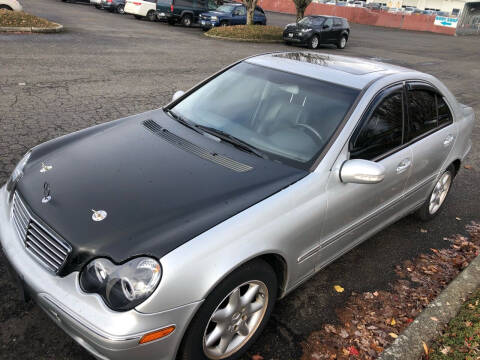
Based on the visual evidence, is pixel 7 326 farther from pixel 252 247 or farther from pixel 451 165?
pixel 451 165

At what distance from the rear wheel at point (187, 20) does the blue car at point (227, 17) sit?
153 centimetres

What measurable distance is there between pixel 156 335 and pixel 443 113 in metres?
3.55

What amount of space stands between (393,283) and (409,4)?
66171 mm

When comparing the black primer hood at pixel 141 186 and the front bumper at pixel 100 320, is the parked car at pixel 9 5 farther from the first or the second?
the front bumper at pixel 100 320

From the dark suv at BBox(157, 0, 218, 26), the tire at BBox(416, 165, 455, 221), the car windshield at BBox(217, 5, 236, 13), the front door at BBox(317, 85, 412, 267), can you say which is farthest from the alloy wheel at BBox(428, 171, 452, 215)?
the dark suv at BBox(157, 0, 218, 26)

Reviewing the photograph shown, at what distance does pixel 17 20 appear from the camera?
1484cm

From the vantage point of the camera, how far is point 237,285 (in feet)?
7.78

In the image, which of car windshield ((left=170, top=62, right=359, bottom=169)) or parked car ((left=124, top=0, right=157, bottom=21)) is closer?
car windshield ((left=170, top=62, right=359, bottom=169))

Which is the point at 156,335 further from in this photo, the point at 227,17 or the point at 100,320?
the point at 227,17

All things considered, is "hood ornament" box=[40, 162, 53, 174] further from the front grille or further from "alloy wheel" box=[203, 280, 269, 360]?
"alloy wheel" box=[203, 280, 269, 360]

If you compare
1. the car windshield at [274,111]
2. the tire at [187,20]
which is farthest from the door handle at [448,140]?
the tire at [187,20]

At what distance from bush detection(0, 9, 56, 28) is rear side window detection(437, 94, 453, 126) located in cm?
1506

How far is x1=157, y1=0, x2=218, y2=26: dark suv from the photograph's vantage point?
73.2 feet

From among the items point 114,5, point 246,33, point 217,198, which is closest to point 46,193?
point 217,198
